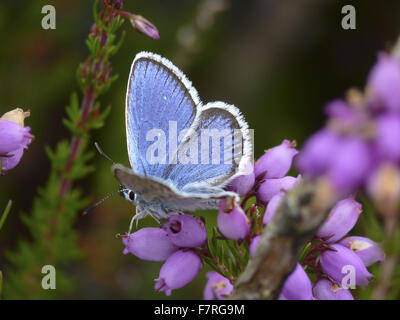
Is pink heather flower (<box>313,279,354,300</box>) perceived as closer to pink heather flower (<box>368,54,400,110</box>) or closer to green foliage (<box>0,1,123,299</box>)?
pink heather flower (<box>368,54,400,110</box>)

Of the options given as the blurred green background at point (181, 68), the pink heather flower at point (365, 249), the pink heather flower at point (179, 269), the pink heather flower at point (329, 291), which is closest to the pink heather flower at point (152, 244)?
the pink heather flower at point (179, 269)

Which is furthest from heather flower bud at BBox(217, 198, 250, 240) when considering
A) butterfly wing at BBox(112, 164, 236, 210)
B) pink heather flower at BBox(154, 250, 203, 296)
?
pink heather flower at BBox(154, 250, 203, 296)

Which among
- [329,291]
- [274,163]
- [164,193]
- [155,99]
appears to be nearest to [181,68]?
[155,99]

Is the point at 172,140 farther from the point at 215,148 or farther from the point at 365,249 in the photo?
the point at 365,249

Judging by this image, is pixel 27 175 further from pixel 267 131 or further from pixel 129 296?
pixel 267 131

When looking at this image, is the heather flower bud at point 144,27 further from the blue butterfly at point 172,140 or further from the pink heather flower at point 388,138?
the pink heather flower at point 388,138

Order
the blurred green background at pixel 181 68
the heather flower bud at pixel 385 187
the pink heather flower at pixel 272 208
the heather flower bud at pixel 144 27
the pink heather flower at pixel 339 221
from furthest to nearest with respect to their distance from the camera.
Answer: the blurred green background at pixel 181 68 < the heather flower bud at pixel 144 27 < the pink heather flower at pixel 339 221 < the pink heather flower at pixel 272 208 < the heather flower bud at pixel 385 187

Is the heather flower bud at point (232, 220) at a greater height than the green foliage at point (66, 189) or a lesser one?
lesser
